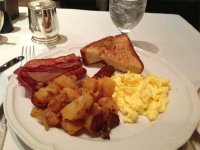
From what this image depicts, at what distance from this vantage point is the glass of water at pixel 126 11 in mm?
849

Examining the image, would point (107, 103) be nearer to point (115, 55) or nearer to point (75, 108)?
point (75, 108)

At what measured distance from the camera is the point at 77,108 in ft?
1.68

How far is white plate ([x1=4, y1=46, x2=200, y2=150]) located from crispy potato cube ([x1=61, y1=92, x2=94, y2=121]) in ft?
0.12

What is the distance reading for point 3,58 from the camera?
856 mm

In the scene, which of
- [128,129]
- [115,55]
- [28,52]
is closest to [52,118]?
[128,129]

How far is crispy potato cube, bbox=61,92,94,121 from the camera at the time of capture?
20.1 inches

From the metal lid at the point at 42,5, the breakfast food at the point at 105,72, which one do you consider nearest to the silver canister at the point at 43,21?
the metal lid at the point at 42,5

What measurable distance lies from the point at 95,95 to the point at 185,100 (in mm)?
193

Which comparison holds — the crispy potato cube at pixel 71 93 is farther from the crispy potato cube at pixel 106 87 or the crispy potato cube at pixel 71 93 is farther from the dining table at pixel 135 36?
the dining table at pixel 135 36

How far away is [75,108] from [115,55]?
28cm

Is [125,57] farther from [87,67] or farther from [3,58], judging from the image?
[3,58]

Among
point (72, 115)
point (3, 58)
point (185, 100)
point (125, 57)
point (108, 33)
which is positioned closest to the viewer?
point (72, 115)

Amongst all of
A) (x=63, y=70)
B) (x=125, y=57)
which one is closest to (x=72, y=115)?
(x=63, y=70)

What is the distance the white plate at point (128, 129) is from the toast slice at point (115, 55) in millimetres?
128
